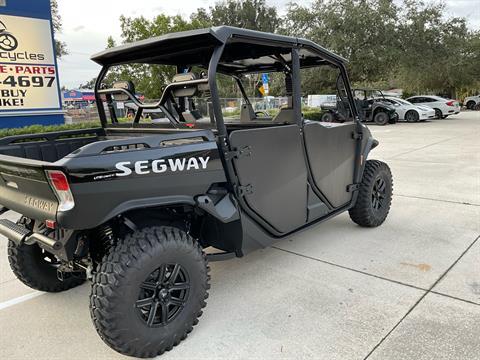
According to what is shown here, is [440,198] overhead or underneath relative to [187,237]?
underneath

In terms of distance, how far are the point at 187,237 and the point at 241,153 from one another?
2.21ft

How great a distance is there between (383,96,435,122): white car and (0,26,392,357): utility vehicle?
17788 mm

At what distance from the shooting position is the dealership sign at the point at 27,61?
8641 mm

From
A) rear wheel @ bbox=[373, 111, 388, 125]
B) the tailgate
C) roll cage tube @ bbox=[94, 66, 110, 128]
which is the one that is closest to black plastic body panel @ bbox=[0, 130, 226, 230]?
the tailgate

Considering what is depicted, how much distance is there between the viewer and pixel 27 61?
8.98 metres

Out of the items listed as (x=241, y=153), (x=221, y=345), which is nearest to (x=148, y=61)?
(x=241, y=153)

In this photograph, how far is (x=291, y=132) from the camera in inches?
124

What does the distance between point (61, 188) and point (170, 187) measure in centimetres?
60

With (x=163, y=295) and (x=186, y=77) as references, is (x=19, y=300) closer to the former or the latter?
(x=163, y=295)

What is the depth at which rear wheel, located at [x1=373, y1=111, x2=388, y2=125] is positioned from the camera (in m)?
19.0

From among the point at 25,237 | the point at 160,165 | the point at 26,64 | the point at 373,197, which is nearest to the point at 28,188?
the point at 25,237

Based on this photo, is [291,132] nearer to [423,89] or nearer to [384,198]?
[384,198]

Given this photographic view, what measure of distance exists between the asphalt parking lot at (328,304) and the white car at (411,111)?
16.7 meters

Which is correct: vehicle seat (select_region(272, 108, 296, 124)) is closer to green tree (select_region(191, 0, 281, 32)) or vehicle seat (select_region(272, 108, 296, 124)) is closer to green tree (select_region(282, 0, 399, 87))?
green tree (select_region(282, 0, 399, 87))
